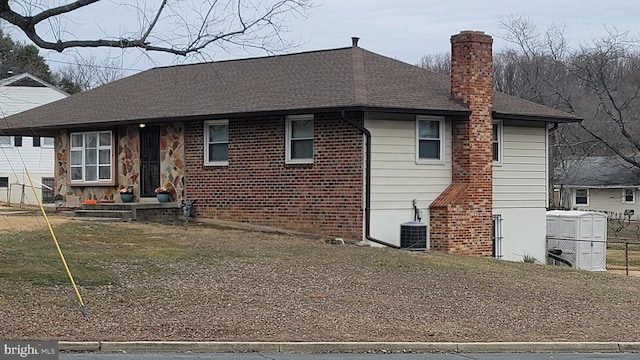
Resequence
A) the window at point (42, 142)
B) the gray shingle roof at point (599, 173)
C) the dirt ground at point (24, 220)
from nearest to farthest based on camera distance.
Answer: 1. the dirt ground at point (24, 220)
2. the window at point (42, 142)
3. the gray shingle roof at point (599, 173)

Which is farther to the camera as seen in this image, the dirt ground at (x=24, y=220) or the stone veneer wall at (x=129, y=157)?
the stone veneer wall at (x=129, y=157)

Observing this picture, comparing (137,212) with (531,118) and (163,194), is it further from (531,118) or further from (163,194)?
(531,118)

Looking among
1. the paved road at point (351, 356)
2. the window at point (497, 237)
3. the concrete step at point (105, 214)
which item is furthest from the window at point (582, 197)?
the paved road at point (351, 356)

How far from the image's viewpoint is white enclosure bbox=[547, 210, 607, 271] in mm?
26297

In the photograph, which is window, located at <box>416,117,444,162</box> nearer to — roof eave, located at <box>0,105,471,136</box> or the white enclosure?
roof eave, located at <box>0,105,471,136</box>

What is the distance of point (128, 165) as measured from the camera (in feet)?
86.4

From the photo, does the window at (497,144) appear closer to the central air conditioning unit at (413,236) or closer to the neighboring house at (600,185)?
the central air conditioning unit at (413,236)

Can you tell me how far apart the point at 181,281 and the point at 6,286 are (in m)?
2.90

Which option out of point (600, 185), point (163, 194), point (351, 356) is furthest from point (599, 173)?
point (351, 356)

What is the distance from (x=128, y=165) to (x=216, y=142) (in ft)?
11.4

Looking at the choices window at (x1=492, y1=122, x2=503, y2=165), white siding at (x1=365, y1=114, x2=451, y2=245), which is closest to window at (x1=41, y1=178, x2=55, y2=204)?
white siding at (x1=365, y1=114, x2=451, y2=245)

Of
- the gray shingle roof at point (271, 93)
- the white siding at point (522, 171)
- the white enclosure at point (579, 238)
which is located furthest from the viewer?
the white enclosure at point (579, 238)

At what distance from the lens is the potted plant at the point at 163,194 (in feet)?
82.5

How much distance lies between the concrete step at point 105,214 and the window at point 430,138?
27.1 feet
